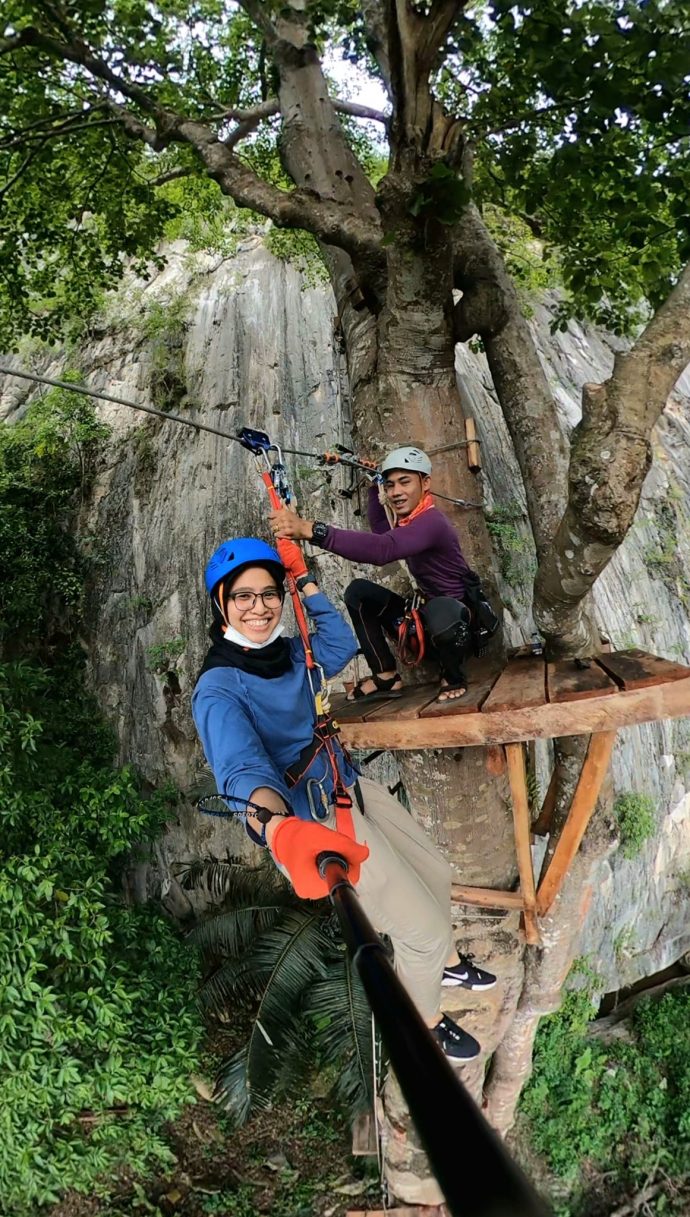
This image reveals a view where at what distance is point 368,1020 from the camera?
446 centimetres

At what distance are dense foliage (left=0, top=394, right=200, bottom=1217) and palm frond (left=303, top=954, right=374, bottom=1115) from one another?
33.2 inches

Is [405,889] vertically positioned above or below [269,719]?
below

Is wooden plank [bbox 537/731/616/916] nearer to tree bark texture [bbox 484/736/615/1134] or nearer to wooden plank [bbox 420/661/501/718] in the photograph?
tree bark texture [bbox 484/736/615/1134]

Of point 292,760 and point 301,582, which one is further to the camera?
point 301,582

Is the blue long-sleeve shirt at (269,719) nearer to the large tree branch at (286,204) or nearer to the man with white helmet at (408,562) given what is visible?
the man with white helmet at (408,562)

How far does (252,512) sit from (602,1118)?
261 inches

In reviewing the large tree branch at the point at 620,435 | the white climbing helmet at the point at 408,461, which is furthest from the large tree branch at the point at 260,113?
the large tree branch at the point at 620,435

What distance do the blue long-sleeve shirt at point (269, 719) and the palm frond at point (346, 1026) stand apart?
9.18 ft

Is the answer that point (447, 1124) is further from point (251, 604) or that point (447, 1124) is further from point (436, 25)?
point (436, 25)

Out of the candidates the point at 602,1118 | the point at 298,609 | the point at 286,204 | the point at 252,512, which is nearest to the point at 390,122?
the point at 286,204

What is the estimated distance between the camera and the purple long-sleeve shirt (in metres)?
2.80

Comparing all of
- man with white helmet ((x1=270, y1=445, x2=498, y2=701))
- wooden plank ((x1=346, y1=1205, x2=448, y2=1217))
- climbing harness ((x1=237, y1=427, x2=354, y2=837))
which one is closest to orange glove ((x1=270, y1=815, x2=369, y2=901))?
climbing harness ((x1=237, y1=427, x2=354, y2=837))

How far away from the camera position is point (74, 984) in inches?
157

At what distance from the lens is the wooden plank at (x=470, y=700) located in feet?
8.27
